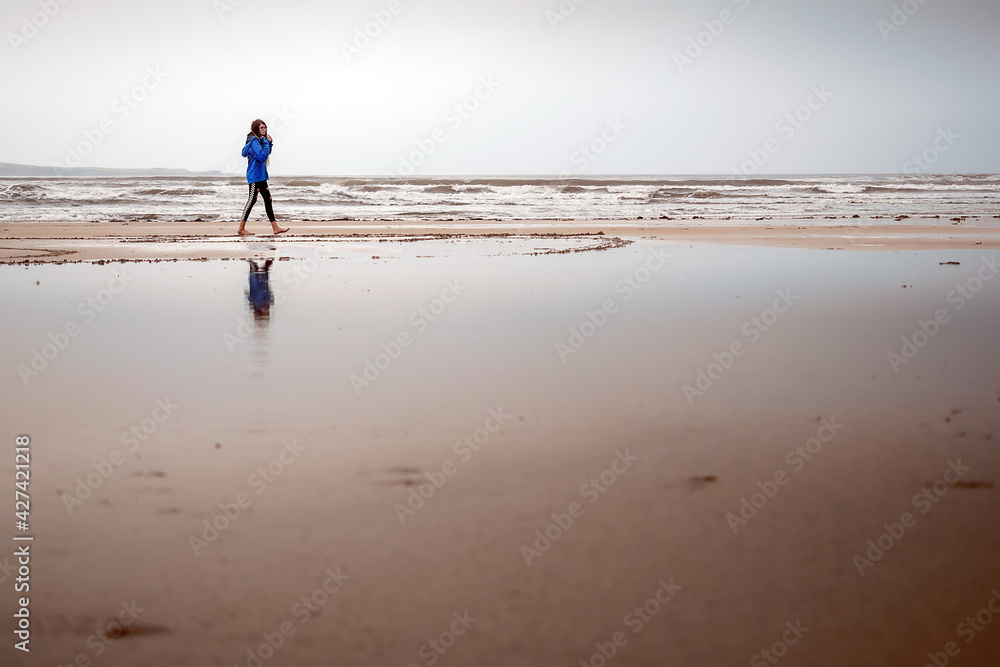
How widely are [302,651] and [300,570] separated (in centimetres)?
37

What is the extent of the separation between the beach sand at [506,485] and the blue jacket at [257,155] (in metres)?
8.98

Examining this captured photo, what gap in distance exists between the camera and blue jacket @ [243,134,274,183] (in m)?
15.4

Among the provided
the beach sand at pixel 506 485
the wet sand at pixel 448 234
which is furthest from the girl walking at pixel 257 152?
the beach sand at pixel 506 485

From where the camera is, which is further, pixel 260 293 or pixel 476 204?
pixel 476 204

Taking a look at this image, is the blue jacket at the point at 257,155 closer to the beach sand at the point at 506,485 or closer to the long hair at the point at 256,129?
the long hair at the point at 256,129

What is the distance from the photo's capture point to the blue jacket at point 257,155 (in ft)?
50.6

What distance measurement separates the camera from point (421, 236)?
17109mm

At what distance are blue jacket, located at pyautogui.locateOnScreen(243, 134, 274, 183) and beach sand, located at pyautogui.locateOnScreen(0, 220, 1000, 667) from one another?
8.98 meters

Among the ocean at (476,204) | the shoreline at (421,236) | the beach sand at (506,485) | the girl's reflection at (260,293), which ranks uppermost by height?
the ocean at (476,204)

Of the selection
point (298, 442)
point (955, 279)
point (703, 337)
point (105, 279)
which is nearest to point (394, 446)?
point (298, 442)

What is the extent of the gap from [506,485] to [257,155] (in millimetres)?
13832

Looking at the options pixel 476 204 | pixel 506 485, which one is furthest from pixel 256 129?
pixel 476 204

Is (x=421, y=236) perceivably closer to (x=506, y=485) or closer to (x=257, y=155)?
(x=257, y=155)

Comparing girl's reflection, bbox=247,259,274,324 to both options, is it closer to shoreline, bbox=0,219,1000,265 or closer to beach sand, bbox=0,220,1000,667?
beach sand, bbox=0,220,1000,667
